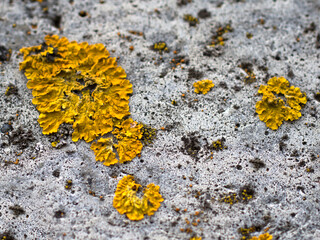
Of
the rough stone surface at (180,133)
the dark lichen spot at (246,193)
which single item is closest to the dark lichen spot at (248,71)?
the rough stone surface at (180,133)

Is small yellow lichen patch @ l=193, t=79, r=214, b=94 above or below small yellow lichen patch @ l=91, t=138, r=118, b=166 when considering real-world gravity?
above

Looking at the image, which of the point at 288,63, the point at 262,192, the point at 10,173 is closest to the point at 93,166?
the point at 10,173

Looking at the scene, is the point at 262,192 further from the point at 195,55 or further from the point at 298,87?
the point at 195,55

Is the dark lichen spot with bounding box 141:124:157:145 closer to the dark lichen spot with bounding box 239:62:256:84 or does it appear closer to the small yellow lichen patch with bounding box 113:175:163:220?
the small yellow lichen patch with bounding box 113:175:163:220

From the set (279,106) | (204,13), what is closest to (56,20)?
(204,13)

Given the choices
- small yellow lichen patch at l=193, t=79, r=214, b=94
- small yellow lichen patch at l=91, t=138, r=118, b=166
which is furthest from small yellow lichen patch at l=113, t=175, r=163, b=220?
small yellow lichen patch at l=193, t=79, r=214, b=94

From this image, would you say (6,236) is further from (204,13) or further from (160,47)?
(204,13)

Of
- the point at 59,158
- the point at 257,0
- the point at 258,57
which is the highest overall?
the point at 257,0
